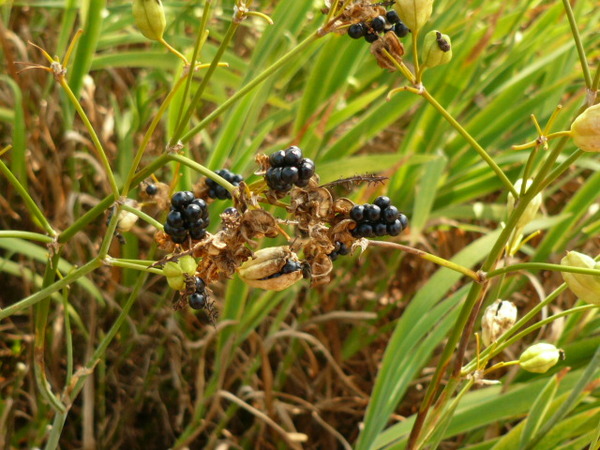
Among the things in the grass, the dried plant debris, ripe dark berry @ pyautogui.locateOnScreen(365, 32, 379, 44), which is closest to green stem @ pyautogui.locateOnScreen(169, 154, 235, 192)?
the dried plant debris

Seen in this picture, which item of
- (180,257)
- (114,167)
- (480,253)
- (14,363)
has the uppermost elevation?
(180,257)

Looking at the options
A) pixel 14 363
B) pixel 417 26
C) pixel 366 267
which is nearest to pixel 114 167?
pixel 14 363

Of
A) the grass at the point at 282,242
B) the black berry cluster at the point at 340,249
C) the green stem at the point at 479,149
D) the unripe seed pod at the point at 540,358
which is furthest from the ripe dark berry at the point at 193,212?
the grass at the point at 282,242

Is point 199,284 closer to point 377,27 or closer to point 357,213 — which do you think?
point 357,213

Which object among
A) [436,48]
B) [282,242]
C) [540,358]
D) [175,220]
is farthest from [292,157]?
[282,242]

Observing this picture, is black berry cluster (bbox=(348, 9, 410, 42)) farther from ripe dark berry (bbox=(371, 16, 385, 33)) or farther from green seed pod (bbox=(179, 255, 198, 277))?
green seed pod (bbox=(179, 255, 198, 277))

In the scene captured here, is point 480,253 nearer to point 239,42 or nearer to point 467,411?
point 467,411

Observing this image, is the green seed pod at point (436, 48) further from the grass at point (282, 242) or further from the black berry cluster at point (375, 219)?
the grass at point (282, 242)
